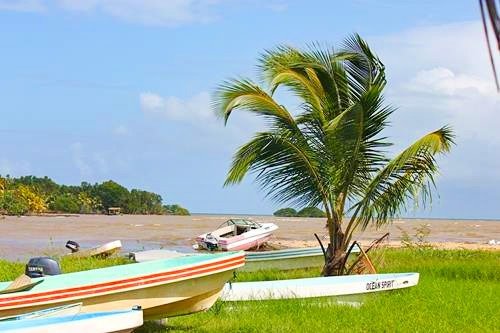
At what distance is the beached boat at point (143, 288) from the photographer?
710cm

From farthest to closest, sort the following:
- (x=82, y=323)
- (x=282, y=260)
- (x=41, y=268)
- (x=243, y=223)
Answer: (x=243, y=223)
(x=282, y=260)
(x=41, y=268)
(x=82, y=323)

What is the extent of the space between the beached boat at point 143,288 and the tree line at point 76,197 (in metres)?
72.3

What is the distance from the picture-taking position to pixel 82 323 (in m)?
6.20

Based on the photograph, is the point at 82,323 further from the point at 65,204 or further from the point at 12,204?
the point at 65,204

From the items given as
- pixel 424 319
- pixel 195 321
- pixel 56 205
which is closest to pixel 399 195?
pixel 424 319

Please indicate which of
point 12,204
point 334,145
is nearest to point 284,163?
point 334,145

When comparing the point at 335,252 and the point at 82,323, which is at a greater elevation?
the point at 335,252

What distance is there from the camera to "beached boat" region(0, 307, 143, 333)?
19.7 ft

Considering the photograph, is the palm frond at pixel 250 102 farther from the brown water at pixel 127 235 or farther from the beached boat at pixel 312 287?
the brown water at pixel 127 235

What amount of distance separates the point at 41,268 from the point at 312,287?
137 inches

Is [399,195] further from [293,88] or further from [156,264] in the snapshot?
[156,264]

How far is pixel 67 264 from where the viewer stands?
15.0 m

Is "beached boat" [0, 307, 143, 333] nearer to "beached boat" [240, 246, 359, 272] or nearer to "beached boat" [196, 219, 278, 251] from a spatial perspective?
"beached boat" [240, 246, 359, 272]

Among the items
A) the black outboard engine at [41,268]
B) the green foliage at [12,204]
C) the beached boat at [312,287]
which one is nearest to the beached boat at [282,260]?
the beached boat at [312,287]
